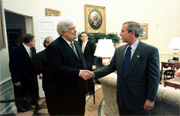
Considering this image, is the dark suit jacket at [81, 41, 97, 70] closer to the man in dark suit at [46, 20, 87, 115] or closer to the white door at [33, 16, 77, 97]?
the white door at [33, 16, 77, 97]

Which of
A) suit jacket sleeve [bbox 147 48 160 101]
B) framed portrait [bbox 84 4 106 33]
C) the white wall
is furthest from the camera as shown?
the white wall

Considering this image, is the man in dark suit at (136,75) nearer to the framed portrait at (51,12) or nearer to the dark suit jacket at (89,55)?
the dark suit jacket at (89,55)

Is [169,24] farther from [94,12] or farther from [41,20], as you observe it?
[41,20]

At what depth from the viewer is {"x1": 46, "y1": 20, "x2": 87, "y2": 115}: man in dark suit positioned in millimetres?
1700

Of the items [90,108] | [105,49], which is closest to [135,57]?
[105,49]

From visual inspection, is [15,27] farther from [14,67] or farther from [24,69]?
[14,67]

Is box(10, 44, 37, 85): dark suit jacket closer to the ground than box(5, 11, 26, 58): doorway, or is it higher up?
closer to the ground

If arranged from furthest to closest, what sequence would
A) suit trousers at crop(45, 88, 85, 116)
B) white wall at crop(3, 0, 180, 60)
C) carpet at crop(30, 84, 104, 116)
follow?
white wall at crop(3, 0, 180, 60)
carpet at crop(30, 84, 104, 116)
suit trousers at crop(45, 88, 85, 116)

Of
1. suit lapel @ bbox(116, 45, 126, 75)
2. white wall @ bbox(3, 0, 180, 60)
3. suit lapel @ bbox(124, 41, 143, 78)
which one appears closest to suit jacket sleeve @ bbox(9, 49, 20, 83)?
suit lapel @ bbox(116, 45, 126, 75)

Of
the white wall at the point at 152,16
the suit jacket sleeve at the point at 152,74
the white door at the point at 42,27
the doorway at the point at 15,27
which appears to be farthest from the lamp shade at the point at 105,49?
the doorway at the point at 15,27

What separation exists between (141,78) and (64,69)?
3.00 feet

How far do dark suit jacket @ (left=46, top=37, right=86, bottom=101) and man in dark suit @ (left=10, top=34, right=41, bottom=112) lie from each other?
144 centimetres

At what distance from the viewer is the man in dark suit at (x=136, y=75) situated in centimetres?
154

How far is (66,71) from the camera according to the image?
67.1 inches
